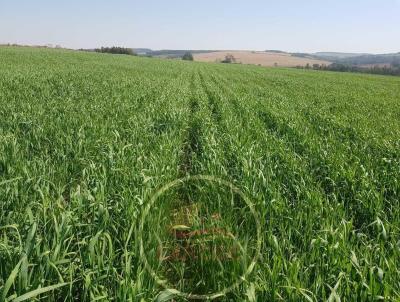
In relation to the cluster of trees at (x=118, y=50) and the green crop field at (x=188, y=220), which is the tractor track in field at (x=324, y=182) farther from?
the cluster of trees at (x=118, y=50)

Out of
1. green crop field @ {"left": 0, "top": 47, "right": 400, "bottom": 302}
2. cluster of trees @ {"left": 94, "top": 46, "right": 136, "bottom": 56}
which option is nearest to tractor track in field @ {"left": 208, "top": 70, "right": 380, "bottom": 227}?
green crop field @ {"left": 0, "top": 47, "right": 400, "bottom": 302}

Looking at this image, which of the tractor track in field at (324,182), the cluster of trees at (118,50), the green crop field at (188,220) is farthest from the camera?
→ the cluster of trees at (118,50)

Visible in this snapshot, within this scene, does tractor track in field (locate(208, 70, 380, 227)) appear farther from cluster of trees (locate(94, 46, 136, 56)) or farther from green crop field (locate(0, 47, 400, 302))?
cluster of trees (locate(94, 46, 136, 56))

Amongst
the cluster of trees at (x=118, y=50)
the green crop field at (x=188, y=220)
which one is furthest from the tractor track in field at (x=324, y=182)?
the cluster of trees at (x=118, y=50)

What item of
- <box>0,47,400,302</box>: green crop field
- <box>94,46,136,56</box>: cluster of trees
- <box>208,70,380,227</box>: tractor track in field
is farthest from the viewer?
<box>94,46,136,56</box>: cluster of trees

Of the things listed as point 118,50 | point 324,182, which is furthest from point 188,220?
point 118,50

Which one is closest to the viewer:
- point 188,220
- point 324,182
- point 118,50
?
point 188,220

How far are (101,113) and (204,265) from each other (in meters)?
7.49

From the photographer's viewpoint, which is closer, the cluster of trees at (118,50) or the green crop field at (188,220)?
the green crop field at (188,220)

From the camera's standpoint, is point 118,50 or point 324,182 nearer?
point 324,182

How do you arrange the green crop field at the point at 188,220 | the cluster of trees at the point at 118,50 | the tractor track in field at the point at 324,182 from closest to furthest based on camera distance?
the green crop field at the point at 188,220, the tractor track in field at the point at 324,182, the cluster of trees at the point at 118,50

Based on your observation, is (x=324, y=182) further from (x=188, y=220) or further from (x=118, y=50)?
(x=118, y=50)

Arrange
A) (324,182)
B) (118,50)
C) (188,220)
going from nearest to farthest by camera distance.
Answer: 1. (188,220)
2. (324,182)
3. (118,50)

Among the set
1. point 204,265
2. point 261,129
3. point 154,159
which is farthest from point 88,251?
point 261,129
